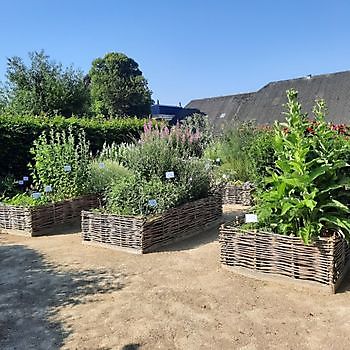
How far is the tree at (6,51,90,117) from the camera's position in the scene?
1543 cm

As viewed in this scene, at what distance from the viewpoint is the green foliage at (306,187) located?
3529 mm

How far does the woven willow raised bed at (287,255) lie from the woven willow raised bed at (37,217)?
3238mm

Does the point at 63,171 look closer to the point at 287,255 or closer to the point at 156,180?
the point at 156,180

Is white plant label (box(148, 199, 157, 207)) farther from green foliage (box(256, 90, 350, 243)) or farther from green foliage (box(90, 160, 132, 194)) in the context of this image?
green foliage (box(90, 160, 132, 194))

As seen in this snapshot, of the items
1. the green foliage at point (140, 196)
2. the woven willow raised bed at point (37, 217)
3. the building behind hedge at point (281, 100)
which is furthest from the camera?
the building behind hedge at point (281, 100)

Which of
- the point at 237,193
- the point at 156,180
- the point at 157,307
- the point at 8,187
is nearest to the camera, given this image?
the point at 157,307

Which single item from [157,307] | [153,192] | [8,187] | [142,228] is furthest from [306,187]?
[8,187]

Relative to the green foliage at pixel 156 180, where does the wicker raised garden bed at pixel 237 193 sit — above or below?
below

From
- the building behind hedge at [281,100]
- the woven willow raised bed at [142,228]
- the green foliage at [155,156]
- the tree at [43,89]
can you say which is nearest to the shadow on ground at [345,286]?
the woven willow raised bed at [142,228]

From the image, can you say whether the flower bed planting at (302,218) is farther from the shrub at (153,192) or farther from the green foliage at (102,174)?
the green foliage at (102,174)

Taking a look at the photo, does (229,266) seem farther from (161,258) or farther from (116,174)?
(116,174)

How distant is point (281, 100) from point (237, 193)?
18.1 metres

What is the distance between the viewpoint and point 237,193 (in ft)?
25.7

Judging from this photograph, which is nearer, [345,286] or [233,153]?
[345,286]
